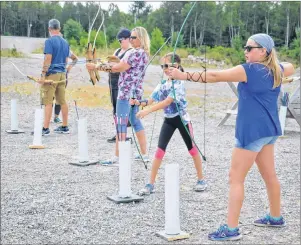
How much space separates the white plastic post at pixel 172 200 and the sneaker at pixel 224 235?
0.93 ft

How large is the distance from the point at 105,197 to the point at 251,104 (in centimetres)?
207

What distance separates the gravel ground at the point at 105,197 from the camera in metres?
4.60

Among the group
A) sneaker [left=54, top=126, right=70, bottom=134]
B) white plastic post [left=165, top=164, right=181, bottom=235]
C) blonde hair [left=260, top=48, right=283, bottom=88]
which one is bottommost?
sneaker [left=54, top=126, right=70, bottom=134]

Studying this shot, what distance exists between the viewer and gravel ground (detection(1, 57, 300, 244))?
460 cm

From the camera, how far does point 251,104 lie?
432cm

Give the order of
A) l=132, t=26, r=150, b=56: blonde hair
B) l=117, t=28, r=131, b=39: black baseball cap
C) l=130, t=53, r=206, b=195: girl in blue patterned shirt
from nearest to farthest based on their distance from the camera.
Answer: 1. l=130, t=53, r=206, b=195: girl in blue patterned shirt
2. l=132, t=26, r=150, b=56: blonde hair
3. l=117, t=28, r=131, b=39: black baseball cap

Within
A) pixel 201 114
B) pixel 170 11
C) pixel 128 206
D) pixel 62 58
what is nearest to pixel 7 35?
pixel 170 11

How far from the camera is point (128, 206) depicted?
5.39 metres

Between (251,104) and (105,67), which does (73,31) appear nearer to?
(105,67)

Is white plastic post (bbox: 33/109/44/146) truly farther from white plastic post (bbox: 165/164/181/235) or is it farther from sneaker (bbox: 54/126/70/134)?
white plastic post (bbox: 165/164/181/235)

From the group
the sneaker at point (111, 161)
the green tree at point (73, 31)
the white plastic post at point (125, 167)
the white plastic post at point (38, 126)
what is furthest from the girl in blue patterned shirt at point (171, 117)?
A: the green tree at point (73, 31)


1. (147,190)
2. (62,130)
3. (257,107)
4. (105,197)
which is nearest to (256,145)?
(257,107)

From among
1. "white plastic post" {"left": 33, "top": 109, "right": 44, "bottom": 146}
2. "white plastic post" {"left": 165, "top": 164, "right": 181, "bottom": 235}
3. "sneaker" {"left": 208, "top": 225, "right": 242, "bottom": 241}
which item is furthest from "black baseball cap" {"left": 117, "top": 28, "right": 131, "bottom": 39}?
"sneaker" {"left": 208, "top": 225, "right": 242, "bottom": 241}

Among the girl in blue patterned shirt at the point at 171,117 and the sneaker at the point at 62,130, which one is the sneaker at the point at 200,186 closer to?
the girl in blue patterned shirt at the point at 171,117
